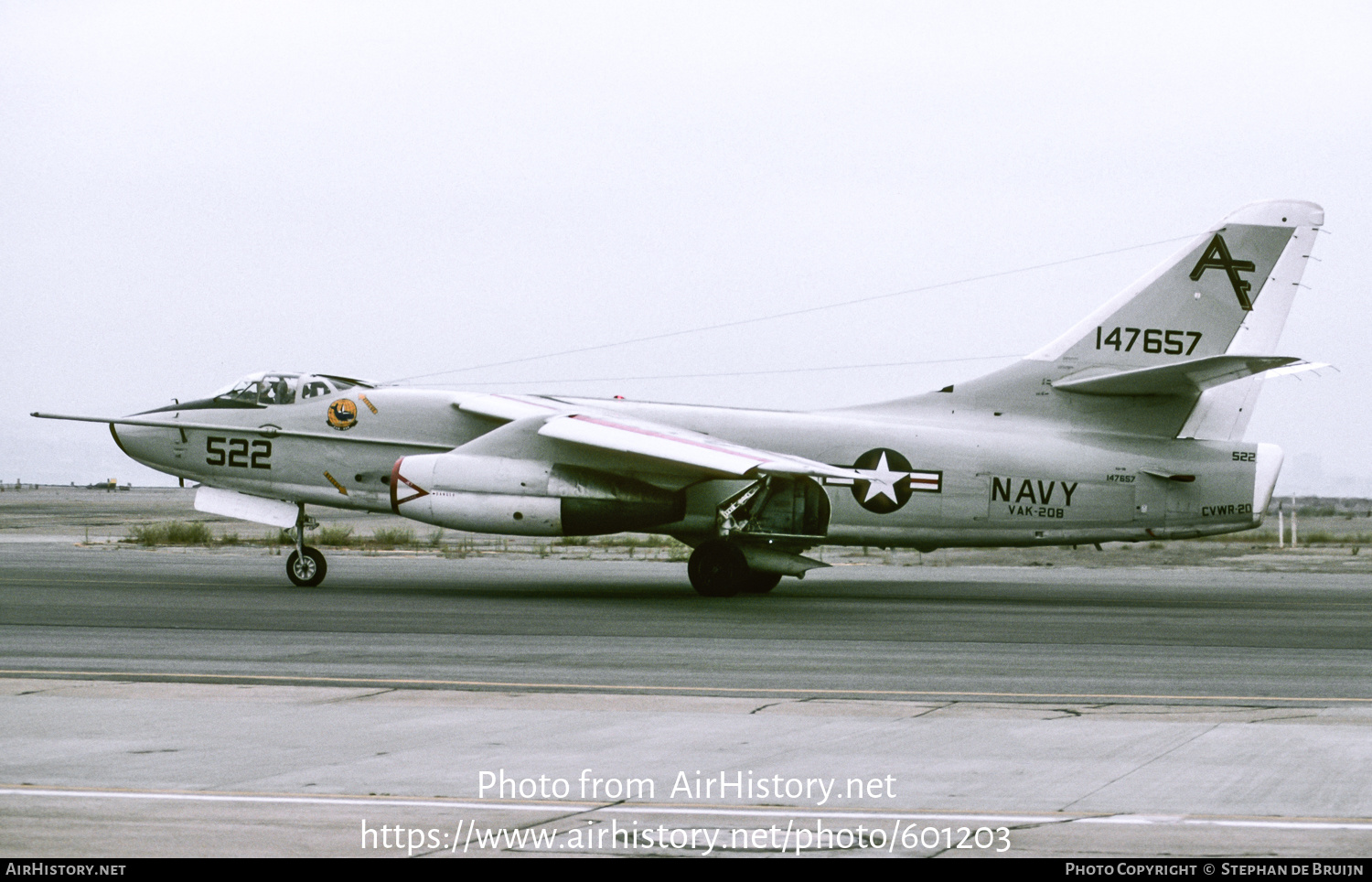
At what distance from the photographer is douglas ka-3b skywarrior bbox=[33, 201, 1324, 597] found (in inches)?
901

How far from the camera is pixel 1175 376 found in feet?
74.6

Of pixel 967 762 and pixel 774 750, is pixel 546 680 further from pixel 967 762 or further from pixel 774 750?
pixel 967 762

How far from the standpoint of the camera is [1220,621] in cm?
1936

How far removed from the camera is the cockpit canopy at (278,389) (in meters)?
25.8

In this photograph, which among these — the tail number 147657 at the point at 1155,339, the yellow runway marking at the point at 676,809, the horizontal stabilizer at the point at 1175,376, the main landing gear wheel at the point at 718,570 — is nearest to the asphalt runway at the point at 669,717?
the yellow runway marking at the point at 676,809

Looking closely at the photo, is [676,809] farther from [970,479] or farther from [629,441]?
[970,479]

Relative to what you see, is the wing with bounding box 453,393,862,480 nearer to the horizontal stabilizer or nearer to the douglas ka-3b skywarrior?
the douglas ka-3b skywarrior

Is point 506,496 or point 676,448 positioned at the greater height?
point 676,448

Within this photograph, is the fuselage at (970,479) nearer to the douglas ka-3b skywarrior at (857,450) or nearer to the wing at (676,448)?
the douglas ka-3b skywarrior at (857,450)

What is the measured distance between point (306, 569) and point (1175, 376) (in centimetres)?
1473

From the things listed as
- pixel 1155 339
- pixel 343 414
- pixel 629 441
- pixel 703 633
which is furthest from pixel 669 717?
pixel 1155 339

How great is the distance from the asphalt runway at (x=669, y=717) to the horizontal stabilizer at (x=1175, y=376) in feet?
12.4

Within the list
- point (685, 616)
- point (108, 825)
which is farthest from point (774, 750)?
point (685, 616)

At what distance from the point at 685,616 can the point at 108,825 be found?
12917 mm
